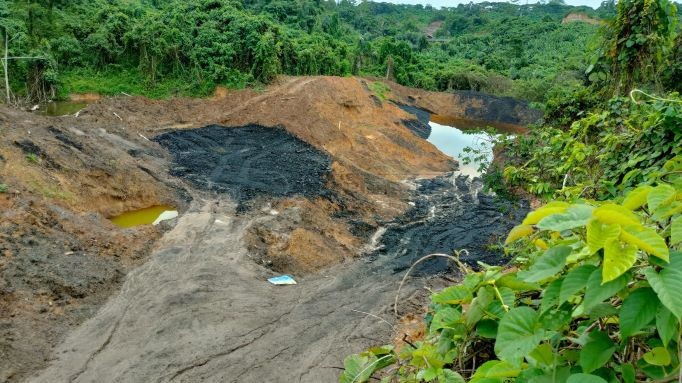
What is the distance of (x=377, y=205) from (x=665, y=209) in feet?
48.7

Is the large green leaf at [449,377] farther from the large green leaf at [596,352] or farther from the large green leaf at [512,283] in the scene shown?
the large green leaf at [596,352]

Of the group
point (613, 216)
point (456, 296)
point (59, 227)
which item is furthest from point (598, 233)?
point (59, 227)

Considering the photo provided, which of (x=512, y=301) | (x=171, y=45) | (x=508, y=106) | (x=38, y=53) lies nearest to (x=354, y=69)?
(x=508, y=106)

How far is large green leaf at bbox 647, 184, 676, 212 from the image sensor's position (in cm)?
132

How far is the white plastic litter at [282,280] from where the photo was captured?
10.3 metres

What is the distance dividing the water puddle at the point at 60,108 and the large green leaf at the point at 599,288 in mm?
26330

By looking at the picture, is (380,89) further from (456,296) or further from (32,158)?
(456,296)

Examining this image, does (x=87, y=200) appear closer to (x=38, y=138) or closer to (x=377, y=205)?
(x=38, y=138)

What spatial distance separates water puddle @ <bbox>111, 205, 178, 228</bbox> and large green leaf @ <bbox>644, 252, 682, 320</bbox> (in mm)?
13141

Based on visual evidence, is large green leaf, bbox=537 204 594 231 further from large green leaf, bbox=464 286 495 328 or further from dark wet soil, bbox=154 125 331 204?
dark wet soil, bbox=154 125 331 204

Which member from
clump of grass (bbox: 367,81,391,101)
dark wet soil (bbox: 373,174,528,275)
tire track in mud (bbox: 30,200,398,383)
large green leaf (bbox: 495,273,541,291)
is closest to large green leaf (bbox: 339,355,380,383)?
large green leaf (bbox: 495,273,541,291)

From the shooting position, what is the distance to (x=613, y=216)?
1.17 metres

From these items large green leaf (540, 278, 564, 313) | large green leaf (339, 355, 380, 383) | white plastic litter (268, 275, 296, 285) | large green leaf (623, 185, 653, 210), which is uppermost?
large green leaf (623, 185, 653, 210)

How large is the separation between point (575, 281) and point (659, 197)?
1.26ft
